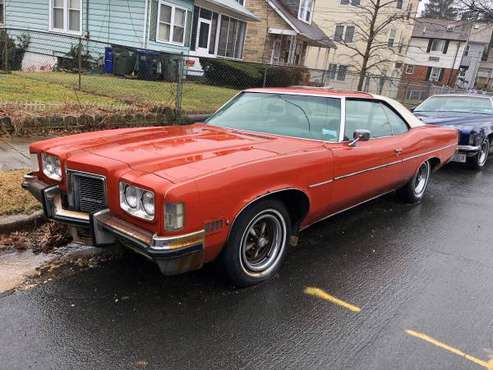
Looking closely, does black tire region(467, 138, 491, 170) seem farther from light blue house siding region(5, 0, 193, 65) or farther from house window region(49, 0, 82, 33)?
house window region(49, 0, 82, 33)

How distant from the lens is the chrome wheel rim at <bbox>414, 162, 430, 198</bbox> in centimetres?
570

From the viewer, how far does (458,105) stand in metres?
9.70

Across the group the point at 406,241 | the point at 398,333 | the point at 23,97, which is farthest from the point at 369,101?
the point at 23,97

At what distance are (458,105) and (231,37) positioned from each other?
1465 centimetres

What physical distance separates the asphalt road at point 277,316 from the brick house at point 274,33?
22339mm

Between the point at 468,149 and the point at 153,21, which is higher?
the point at 153,21

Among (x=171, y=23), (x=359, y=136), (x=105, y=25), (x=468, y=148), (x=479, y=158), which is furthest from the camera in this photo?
(x=171, y=23)

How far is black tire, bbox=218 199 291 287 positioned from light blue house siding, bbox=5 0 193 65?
13.8m

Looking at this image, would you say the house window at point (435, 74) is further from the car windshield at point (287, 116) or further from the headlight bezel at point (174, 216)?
the headlight bezel at point (174, 216)

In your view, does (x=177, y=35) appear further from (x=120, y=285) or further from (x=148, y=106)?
(x=120, y=285)

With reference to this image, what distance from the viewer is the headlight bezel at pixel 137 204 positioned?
2.64 meters

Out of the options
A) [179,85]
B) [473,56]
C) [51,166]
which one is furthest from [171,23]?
[473,56]

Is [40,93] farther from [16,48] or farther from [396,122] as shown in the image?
[16,48]

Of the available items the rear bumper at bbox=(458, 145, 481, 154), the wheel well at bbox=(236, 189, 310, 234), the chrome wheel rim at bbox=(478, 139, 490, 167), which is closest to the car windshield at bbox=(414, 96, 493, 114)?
the chrome wheel rim at bbox=(478, 139, 490, 167)
